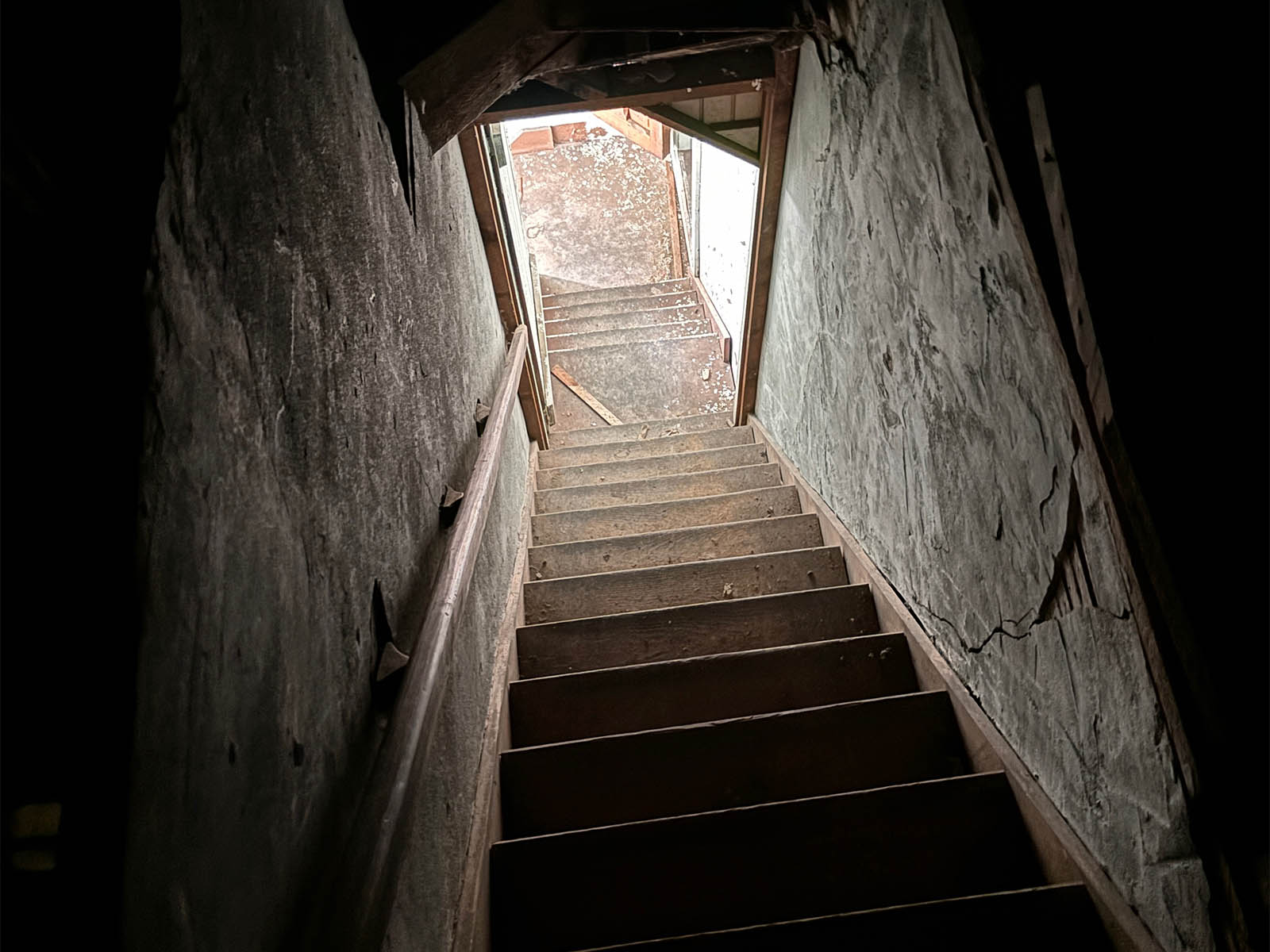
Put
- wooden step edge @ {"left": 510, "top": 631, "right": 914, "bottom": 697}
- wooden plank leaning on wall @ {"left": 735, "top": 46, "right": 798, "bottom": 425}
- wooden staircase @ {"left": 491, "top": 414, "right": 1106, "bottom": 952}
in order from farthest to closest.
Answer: wooden plank leaning on wall @ {"left": 735, "top": 46, "right": 798, "bottom": 425}
wooden step edge @ {"left": 510, "top": 631, "right": 914, "bottom": 697}
wooden staircase @ {"left": 491, "top": 414, "right": 1106, "bottom": 952}

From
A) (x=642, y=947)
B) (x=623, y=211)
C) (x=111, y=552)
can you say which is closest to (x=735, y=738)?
(x=642, y=947)

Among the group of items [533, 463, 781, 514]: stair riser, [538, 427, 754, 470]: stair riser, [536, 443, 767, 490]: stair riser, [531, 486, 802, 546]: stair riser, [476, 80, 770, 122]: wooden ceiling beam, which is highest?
[476, 80, 770, 122]: wooden ceiling beam

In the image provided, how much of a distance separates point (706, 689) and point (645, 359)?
6.16 meters

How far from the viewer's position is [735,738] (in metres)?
2.19

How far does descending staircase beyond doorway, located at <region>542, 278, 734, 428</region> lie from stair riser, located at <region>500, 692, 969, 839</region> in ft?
18.9

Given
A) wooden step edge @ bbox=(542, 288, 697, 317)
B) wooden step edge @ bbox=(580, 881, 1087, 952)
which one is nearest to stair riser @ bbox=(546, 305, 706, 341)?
wooden step edge @ bbox=(542, 288, 697, 317)

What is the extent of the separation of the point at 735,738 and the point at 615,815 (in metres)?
0.37

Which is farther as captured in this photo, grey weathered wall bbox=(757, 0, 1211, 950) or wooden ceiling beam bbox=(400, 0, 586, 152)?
wooden ceiling beam bbox=(400, 0, 586, 152)

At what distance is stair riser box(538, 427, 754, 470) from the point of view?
5152 mm

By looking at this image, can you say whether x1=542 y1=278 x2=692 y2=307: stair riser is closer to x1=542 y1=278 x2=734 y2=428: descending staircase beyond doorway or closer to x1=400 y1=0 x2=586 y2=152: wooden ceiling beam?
x1=542 y1=278 x2=734 y2=428: descending staircase beyond doorway

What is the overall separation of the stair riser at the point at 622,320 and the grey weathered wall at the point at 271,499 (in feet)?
21.9

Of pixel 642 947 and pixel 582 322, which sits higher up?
→ pixel 582 322

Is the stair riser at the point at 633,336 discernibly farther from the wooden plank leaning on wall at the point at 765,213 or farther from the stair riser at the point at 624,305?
the wooden plank leaning on wall at the point at 765,213

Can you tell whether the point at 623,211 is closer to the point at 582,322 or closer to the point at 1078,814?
the point at 582,322
